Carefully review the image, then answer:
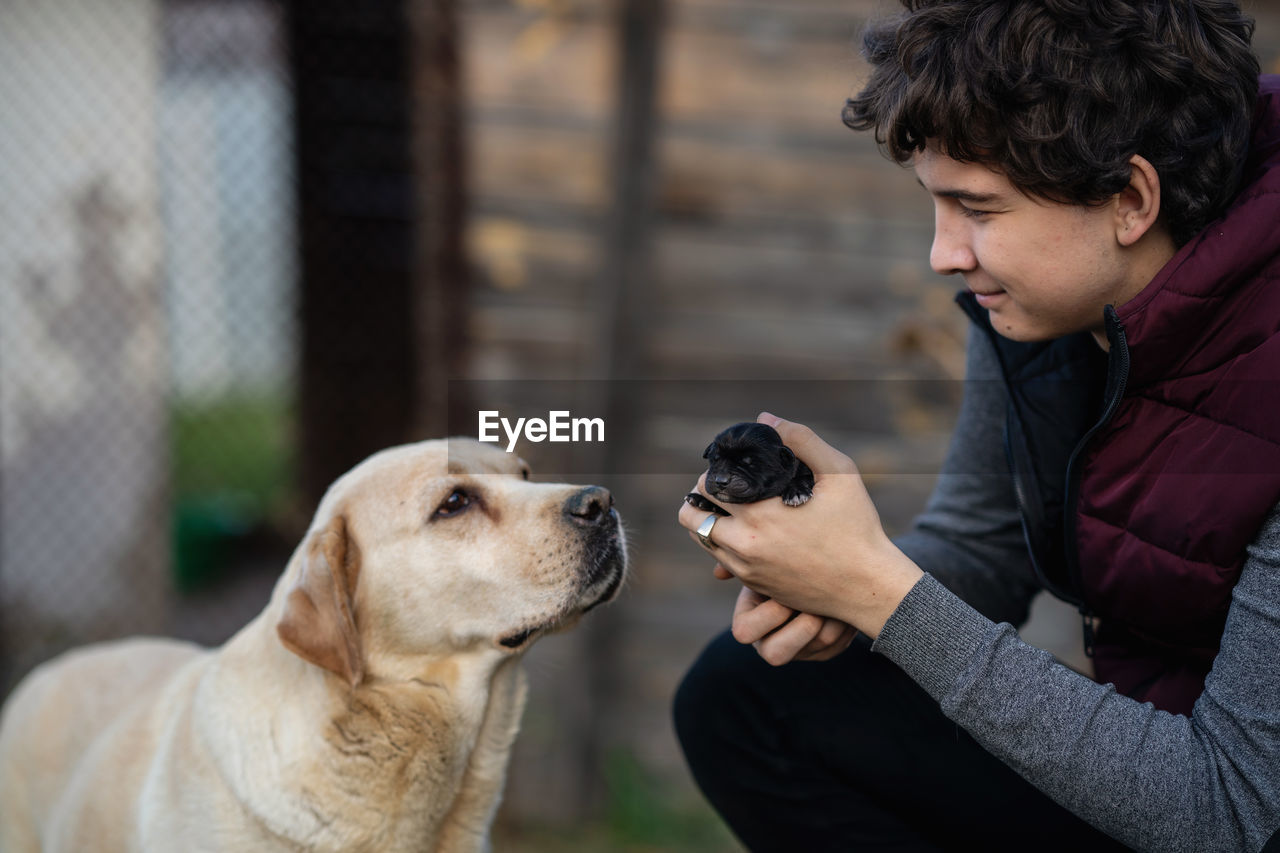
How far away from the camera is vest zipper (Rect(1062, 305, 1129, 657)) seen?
155cm

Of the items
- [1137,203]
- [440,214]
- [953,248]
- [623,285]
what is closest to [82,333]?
[440,214]

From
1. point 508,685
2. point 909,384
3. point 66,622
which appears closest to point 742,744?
point 508,685

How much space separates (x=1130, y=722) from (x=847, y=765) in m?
0.59

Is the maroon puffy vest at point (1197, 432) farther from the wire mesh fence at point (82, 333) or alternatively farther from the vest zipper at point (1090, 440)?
the wire mesh fence at point (82, 333)

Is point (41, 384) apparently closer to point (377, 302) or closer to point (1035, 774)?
point (377, 302)

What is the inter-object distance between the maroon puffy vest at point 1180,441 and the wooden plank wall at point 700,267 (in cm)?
173

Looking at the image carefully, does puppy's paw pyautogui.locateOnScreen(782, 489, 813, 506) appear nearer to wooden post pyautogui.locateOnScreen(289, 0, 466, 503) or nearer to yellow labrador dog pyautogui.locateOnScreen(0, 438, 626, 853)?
yellow labrador dog pyautogui.locateOnScreen(0, 438, 626, 853)

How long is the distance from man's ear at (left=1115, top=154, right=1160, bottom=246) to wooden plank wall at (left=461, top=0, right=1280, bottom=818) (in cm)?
186

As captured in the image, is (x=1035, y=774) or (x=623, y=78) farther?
(x=623, y=78)

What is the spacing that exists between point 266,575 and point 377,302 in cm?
165

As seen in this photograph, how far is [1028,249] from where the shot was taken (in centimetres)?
157

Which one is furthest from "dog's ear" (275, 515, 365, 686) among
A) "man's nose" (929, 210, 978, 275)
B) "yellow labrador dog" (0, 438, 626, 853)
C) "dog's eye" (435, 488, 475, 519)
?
"man's nose" (929, 210, 978, 275)

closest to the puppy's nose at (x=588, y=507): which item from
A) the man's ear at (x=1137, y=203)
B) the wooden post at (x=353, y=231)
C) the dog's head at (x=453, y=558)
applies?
the dog's head at (x=453, y=558)

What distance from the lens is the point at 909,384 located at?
3.59 m
